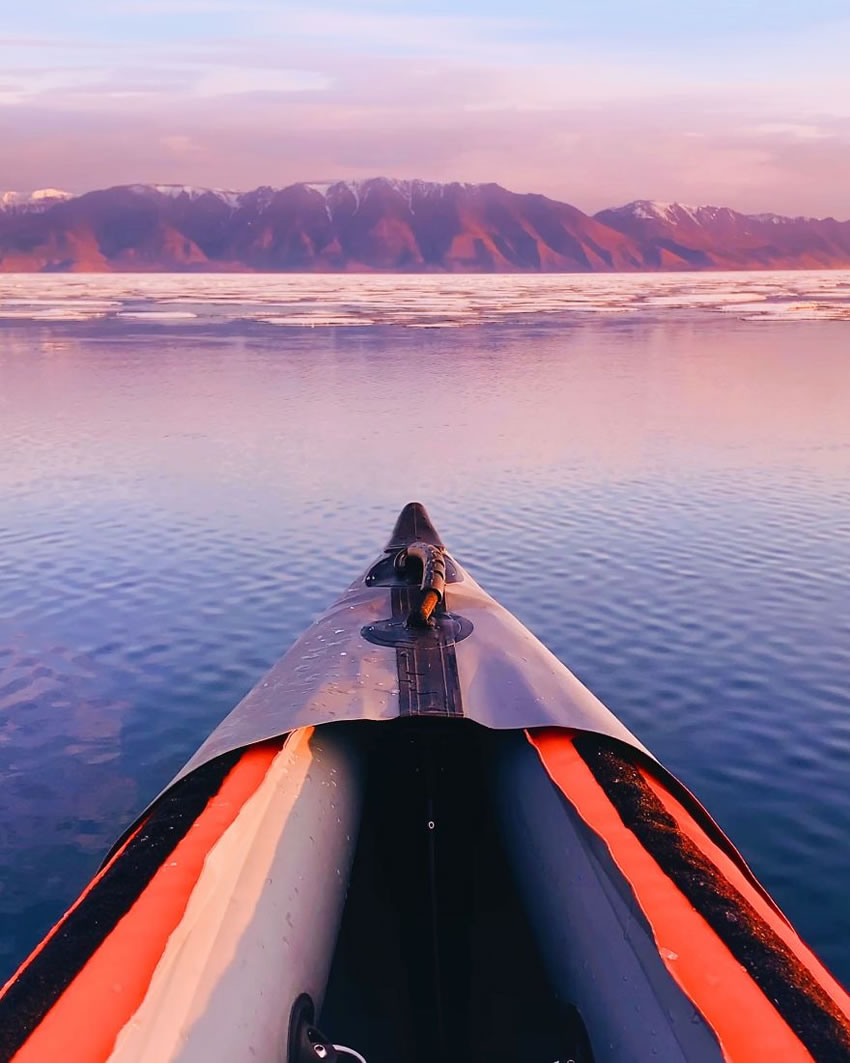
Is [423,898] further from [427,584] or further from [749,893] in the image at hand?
[427,584]

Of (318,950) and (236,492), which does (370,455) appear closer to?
(236,492)

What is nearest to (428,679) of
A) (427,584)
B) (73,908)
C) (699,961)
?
(427,584)

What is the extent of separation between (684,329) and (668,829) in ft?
163

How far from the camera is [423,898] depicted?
6.41 metres

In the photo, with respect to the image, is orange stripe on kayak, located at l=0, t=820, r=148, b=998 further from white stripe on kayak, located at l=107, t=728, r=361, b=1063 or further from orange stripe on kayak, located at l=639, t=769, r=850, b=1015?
orange stripe on kayak, located at l=639, t=769, r=850, b=1015

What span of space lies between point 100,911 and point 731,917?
9.10 feet

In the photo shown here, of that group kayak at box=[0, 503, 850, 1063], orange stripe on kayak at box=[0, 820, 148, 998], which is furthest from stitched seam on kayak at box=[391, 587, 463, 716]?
orange stripe on kayak at box=[0, 820, 148, 998]

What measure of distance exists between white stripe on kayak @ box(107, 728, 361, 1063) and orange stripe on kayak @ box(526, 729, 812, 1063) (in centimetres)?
154

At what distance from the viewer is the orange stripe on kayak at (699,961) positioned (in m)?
3.50

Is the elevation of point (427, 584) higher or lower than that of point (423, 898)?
higher

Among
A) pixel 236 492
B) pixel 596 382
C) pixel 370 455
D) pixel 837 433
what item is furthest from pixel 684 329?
pixel 236 492

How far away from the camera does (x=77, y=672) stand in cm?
1069

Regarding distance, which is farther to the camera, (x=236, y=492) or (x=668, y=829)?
(x=236, y=492)

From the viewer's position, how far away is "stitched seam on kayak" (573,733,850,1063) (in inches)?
142
